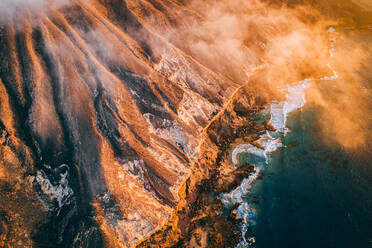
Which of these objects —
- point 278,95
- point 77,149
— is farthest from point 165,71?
point 278,95

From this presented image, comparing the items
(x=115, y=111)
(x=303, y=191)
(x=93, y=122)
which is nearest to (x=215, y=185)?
(x=303, y=191)

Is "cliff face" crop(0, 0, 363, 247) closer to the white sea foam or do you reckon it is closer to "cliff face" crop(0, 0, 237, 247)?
"cliff face" crop(0, 0, 237, 247)

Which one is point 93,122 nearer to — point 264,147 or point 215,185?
point 215,185

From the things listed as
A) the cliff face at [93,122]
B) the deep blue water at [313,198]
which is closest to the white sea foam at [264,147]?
the deep blue water at [313,198]

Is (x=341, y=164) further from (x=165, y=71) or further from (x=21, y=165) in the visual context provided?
(x=21, y=165)

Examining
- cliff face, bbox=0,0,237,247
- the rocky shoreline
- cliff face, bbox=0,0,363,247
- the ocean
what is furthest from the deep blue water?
cliff face, bbox=0,0,237,247

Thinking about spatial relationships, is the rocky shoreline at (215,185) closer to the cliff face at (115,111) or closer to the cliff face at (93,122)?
the cliff face at (115,111)
